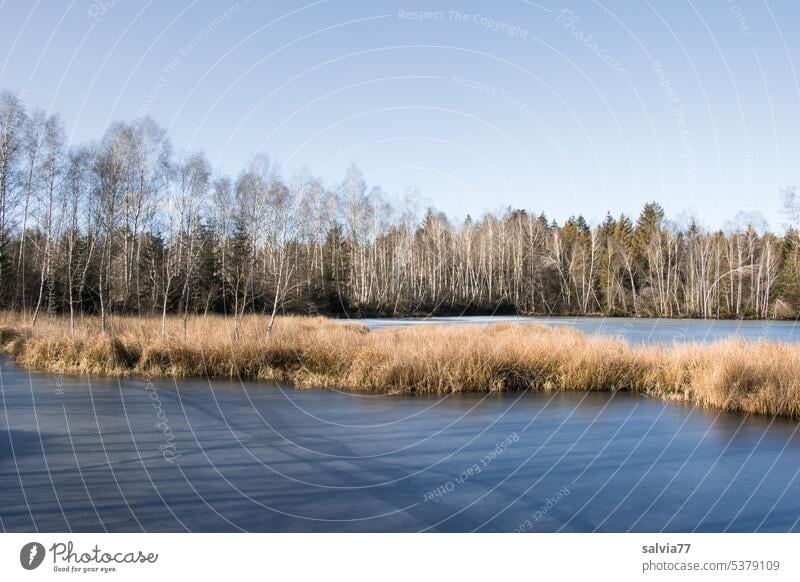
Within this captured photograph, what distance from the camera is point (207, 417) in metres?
7.94

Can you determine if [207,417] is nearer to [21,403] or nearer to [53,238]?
[21,403]

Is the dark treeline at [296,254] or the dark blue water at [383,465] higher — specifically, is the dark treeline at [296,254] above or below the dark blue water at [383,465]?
above

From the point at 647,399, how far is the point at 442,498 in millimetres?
6446

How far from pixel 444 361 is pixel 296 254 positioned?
40.0 ft

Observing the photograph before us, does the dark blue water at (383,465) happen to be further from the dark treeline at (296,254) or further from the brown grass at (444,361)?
the dark treeline at (296,254)

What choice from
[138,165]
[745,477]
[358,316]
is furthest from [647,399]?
[358,316]

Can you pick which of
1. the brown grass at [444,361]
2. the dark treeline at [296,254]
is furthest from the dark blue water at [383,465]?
the dark treeline at [296,254]

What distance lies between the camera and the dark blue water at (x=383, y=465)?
4410 mm

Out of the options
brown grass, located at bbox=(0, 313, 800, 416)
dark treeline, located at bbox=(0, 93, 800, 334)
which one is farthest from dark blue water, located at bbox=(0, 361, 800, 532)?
dark treeline, located at bbox=(0, 93, 800, 334)

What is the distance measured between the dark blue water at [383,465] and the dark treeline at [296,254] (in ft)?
22.7

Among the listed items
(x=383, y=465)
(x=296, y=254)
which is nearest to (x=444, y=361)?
(x=383, y=465)

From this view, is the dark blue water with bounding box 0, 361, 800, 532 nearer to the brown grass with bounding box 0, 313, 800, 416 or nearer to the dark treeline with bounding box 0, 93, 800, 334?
the brown grass with bounding box 0, 313, 800, 416

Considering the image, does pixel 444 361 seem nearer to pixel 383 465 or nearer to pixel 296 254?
pixel 383 465

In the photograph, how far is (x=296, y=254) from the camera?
2159 centimetres
